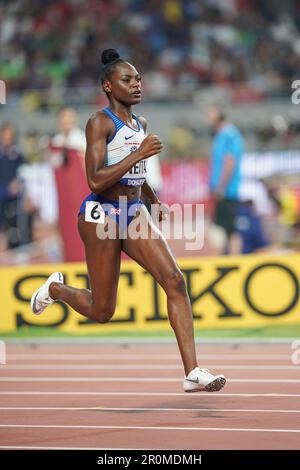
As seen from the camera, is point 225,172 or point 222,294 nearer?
point 222,294

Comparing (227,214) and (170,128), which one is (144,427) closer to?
(227,214)

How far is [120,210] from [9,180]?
10.4 metres

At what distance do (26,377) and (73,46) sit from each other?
1981 cm

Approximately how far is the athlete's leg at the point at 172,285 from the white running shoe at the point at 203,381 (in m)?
0.14

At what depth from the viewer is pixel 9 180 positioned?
19016mm

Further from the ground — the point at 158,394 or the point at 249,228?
the point at 249,228

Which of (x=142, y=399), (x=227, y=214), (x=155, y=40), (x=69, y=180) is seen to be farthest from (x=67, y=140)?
(x=155, y=40)

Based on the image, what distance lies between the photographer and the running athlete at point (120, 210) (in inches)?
340

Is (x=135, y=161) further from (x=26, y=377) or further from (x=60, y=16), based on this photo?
(x=60, y=16)

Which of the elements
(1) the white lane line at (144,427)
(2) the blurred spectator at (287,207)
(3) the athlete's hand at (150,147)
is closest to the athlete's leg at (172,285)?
(3) the athlete's hand at (150,147)

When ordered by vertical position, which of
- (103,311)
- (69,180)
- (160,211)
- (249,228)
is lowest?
(103,311)

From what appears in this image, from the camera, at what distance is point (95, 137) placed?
341 inches
